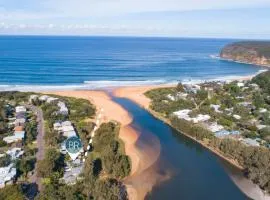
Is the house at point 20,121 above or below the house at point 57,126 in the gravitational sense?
above

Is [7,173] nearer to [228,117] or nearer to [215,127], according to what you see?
[215,127]

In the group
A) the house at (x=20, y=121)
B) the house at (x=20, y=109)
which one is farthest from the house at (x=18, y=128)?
the house at (x=20, y=109)

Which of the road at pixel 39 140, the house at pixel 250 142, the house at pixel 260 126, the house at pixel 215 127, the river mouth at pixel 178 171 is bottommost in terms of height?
the river mouth at pixel 178 171

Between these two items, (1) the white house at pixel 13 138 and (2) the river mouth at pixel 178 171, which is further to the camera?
(1) the white house at pixel 13 138

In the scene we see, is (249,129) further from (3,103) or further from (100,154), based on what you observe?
(3,103)

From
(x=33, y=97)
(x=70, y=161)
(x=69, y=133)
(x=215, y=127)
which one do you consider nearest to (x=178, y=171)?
(x=70, y=161)

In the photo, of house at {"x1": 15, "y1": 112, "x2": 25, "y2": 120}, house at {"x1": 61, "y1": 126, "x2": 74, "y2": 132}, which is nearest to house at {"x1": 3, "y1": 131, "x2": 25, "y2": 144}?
house at {"x1": 61, "y1": 126, "x2": 74, "y2": 132}

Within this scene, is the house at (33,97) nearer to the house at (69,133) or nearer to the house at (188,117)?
the house at (69,133)
